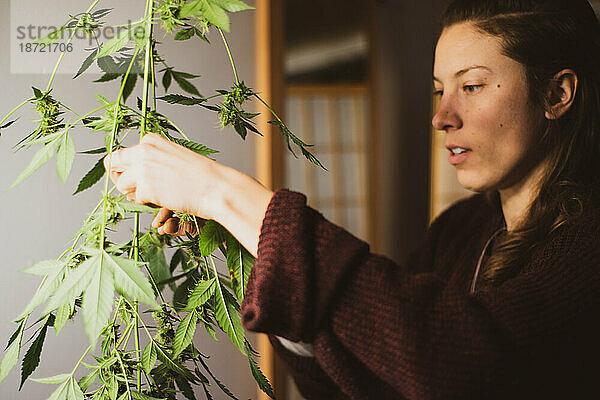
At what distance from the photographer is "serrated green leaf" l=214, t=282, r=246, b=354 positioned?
654 millimetres

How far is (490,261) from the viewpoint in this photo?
0.92 metres

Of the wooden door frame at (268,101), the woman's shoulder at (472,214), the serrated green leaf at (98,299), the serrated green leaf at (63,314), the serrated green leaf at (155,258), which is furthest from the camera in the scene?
the wooden door frame at (268,101)

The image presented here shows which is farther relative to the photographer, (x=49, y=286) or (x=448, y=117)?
(x=448, y=117)

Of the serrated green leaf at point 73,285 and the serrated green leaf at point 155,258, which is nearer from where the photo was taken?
the serrated green leaf at point 73,285

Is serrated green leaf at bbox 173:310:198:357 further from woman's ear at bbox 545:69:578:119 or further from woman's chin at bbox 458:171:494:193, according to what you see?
woman's ear at bbox 545:69:578:119

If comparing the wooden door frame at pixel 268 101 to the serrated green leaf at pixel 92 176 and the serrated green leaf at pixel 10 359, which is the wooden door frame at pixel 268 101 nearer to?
the serrated green leaf at pixel 92 176

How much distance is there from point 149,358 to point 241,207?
7.8 inches

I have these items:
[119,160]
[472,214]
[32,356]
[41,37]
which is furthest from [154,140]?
[472,214]

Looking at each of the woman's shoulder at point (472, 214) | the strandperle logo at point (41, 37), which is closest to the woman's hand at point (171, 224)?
the strandperle logo at point (41, 37)

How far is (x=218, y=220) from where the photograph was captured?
59 cm

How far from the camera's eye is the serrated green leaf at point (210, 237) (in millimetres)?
637

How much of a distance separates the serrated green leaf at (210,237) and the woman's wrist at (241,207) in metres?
0.05

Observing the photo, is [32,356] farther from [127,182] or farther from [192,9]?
[192,9]

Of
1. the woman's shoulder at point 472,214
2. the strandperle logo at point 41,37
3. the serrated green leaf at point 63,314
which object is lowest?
the serrated green leaf at point 63,314
